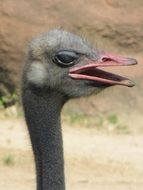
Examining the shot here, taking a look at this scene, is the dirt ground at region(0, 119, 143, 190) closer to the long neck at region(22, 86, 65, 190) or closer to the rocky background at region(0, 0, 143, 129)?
the rocky background at region(0, 0, 143, 129)

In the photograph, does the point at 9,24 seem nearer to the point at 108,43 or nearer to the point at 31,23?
the point at 31,23

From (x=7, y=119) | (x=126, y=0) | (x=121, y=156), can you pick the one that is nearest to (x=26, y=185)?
(x=121, y=156)

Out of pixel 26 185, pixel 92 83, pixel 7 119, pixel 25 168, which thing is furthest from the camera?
pixel 7 119

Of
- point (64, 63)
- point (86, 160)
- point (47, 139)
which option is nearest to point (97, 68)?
point (64, 63)

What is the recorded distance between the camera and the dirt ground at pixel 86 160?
9852 millimetres

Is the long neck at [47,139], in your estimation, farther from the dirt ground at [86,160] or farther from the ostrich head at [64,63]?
the dirt ground at [86,160]

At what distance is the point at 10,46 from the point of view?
12.9 metres

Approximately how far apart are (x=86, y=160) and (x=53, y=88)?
526 cm

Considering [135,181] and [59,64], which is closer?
[59,64]

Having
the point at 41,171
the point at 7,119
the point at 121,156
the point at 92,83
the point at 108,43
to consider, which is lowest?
the point at 41,171

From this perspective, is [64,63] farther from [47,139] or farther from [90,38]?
[90,38]

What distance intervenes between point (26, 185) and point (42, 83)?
4353 millimetres

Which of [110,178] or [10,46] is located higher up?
[10,46]

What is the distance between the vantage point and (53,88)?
5461 millimetres
